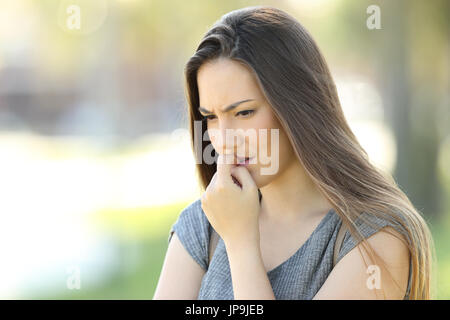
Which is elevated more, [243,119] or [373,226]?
[243,119]

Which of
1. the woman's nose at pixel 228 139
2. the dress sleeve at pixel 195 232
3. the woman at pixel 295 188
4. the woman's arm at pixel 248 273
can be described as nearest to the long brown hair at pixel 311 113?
the woman at pixel 295 188

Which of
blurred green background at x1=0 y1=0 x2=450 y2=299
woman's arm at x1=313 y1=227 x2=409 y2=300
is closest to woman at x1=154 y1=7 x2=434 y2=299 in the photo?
woman's arm at x1=313 y1=227 x2=409 y2=300

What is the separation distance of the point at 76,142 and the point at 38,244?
7.02 m

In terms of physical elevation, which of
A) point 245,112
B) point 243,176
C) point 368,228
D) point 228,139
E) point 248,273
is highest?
point 245,112

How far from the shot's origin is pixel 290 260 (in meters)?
2.21

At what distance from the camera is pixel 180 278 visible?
2381mm

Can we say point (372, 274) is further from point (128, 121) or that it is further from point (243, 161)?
point (128, 121)

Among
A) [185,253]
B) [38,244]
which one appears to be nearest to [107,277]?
[38,244]

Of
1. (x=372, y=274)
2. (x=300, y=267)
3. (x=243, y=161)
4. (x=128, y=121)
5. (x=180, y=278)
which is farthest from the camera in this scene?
(x=128, y=121)

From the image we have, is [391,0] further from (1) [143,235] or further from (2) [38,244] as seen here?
(2) [38,244]

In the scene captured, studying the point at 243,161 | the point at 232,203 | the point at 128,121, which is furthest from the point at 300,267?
the point at 128,121

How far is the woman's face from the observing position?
7.17ft

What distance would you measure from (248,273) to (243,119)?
57 cm

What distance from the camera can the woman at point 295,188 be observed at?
6.63 ft
